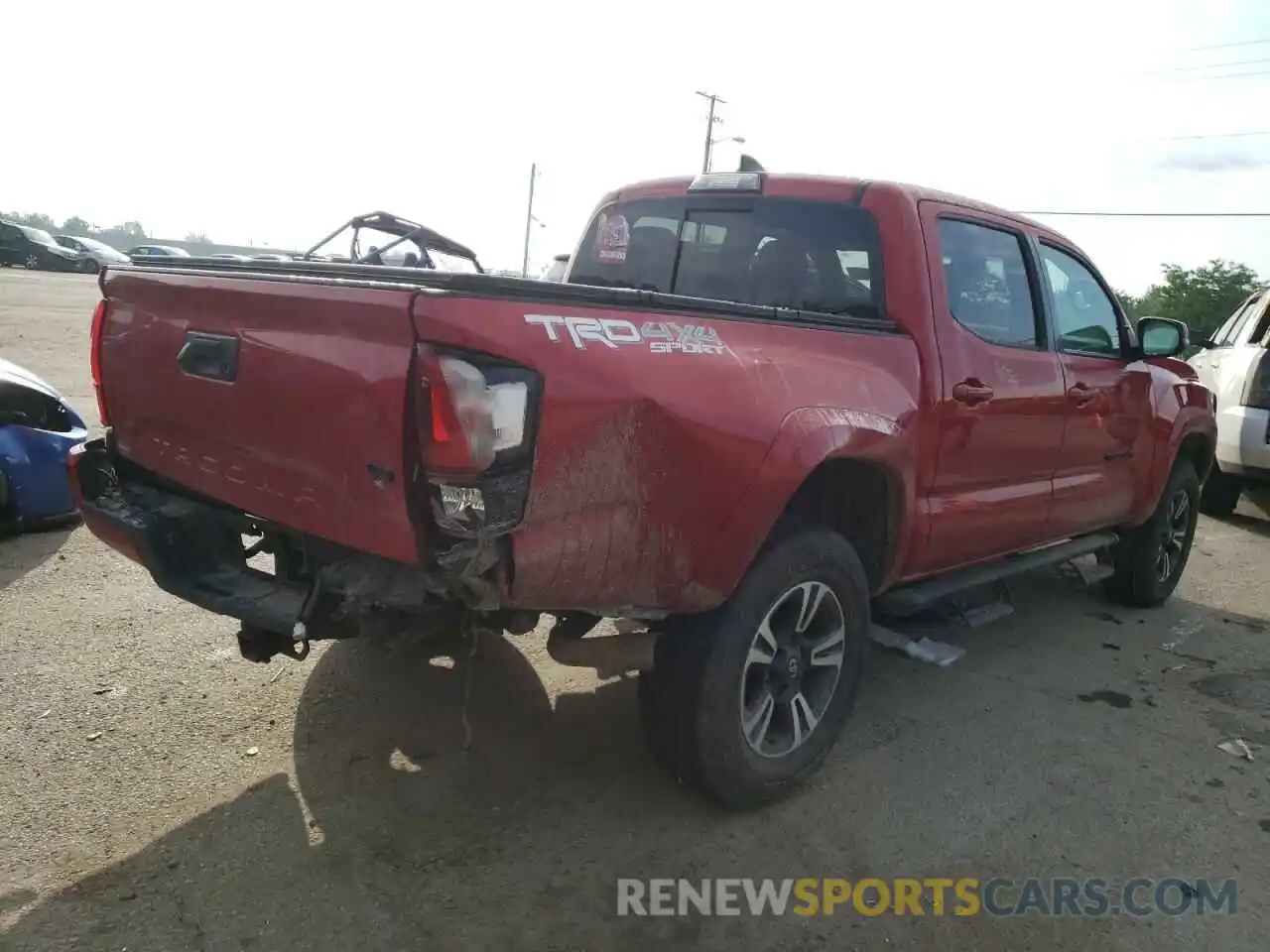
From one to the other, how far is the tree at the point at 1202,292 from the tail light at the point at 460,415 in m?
42.7

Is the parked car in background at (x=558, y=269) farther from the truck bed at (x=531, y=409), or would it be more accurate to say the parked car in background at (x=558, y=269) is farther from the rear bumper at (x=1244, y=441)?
the rear bumper at (x=1244, y=441)

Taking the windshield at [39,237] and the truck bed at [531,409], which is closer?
the truck bed at [531,409]

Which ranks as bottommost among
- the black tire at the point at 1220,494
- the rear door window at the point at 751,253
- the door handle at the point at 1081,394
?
the black tire at the point at 1220,494

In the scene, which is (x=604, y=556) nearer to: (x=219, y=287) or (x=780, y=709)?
(x=780, y=709)

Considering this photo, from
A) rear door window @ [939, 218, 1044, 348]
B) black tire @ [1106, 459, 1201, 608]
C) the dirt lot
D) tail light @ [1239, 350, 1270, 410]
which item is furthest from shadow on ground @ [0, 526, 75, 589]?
tail light @ [1239, 350, 1270, 410]

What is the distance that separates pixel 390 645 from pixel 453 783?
0.74 m

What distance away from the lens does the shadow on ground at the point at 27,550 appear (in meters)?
4.56

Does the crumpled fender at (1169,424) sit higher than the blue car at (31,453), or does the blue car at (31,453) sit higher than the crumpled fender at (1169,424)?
the crumpled fender at (1169,424)

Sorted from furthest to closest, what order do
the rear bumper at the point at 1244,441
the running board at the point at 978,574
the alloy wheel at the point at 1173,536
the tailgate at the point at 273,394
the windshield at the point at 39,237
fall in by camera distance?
the windshield at the point at 39,237
the rear bumper at the point at 1244,441
the alloy wheel at the point at 1173,536
the running board at the point at 978,574
the tailgate at the point at 273,394

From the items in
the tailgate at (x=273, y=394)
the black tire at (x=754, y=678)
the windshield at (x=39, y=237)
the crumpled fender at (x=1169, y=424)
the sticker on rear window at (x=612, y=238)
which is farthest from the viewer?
the windshield at (x=39, y=237)

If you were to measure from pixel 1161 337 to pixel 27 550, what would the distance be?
590 cm

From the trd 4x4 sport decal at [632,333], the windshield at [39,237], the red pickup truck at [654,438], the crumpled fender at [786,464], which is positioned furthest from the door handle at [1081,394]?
the windshield at [39,237]

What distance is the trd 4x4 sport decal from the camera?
223 centimetres

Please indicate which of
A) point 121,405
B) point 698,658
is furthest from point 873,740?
point 121,405
